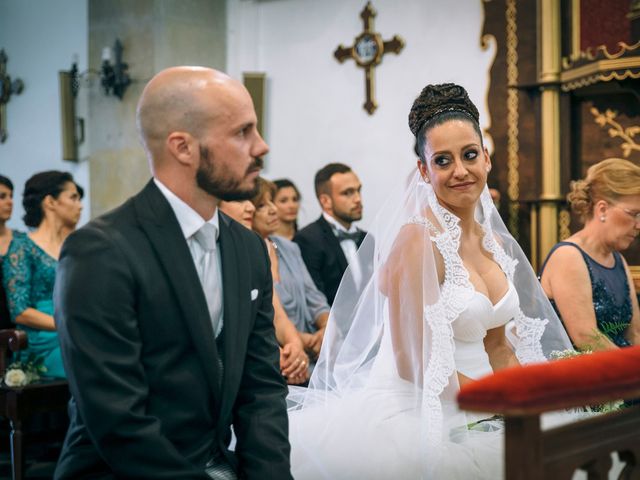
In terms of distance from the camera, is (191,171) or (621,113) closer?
(191,171)

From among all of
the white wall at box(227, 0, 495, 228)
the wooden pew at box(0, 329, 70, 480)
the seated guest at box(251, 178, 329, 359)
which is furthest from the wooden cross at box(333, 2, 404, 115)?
the wooden pew at box(0, 329, 70, 480)

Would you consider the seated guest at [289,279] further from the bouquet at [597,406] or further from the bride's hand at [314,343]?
the bouquet at [597,406]

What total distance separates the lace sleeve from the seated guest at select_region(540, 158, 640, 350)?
10.4 feet

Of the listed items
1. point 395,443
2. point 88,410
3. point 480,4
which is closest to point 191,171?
point 88,410

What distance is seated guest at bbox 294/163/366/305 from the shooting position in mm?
6539

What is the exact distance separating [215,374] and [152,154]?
56 cm

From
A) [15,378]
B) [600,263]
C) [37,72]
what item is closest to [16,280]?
[15,378]

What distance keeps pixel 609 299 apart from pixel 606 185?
554 millimetres

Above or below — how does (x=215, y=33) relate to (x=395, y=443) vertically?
above

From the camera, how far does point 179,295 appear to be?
6.79 ft

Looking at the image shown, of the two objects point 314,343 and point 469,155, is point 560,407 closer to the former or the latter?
point 469,155

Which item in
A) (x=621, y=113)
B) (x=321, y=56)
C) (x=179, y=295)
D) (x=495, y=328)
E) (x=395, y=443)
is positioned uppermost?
(x=321, y=56)

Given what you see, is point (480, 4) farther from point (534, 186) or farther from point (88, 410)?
point (88, 410)

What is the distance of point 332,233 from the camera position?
6707 mm
